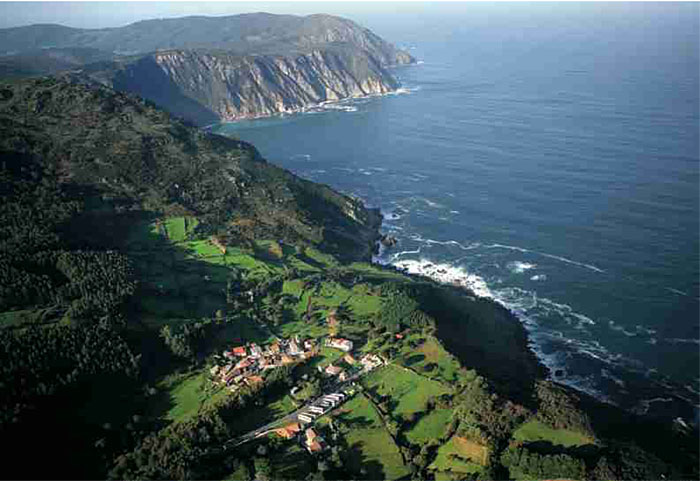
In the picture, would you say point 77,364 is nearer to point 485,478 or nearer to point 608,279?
point 485,478

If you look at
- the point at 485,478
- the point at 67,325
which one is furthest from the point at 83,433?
the point at 485,478

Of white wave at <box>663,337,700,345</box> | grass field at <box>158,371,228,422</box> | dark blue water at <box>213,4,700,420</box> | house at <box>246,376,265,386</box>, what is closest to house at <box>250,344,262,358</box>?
house at <box>246,376,265,386</box>

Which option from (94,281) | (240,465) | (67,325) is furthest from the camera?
(94,281)

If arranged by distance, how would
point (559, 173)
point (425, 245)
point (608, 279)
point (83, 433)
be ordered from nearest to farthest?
point (83, 433) < point (608, 279) < point (425, 245) < point (559, 173)

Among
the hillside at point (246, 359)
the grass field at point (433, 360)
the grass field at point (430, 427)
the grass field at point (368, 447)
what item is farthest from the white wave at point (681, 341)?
the grass field at point (368, 447)

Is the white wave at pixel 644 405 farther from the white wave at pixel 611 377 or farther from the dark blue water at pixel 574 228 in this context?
the white wave at pixel 611 377

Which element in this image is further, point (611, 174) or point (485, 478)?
point (611, 174)

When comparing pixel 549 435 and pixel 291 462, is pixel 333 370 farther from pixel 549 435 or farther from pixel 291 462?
pixel 549 435
